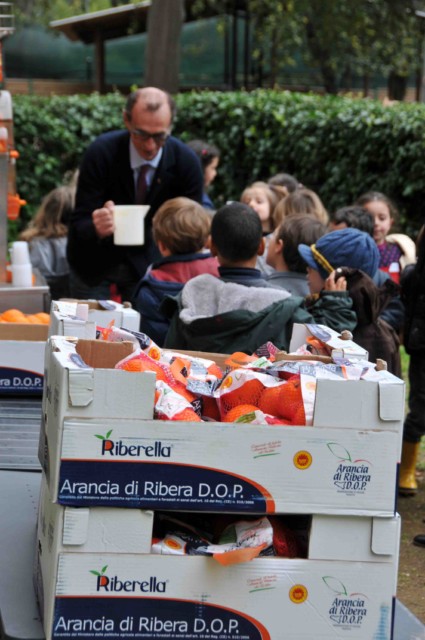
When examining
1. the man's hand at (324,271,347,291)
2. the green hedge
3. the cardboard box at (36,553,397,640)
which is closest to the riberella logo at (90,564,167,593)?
the cardboard box at (36,553,397,640)

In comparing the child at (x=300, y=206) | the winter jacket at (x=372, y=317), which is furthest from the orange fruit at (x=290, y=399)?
the child at (x=300, y=206)

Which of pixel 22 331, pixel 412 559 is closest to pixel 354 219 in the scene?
pixel 412 559

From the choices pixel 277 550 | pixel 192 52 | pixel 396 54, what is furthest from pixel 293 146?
pixel 396 54

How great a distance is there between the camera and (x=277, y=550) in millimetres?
2074

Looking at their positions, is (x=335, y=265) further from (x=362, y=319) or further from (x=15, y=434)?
(x=15, y=434)

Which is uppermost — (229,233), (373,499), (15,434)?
(229,233)

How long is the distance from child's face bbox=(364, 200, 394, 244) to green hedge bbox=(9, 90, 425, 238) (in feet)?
7.58

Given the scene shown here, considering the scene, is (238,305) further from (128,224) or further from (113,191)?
(113,191)

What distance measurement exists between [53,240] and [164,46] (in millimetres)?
9636

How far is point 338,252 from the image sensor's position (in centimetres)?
445

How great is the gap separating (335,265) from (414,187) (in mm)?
5010

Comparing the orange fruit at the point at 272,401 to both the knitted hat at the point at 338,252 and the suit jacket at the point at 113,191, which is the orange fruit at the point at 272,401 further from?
the suit jacket at the point at 113,191

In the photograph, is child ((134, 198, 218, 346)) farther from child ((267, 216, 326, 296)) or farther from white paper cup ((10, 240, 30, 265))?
white paper cup ((10, 240, 30, 265))

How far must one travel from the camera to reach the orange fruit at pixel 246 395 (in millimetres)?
2174
